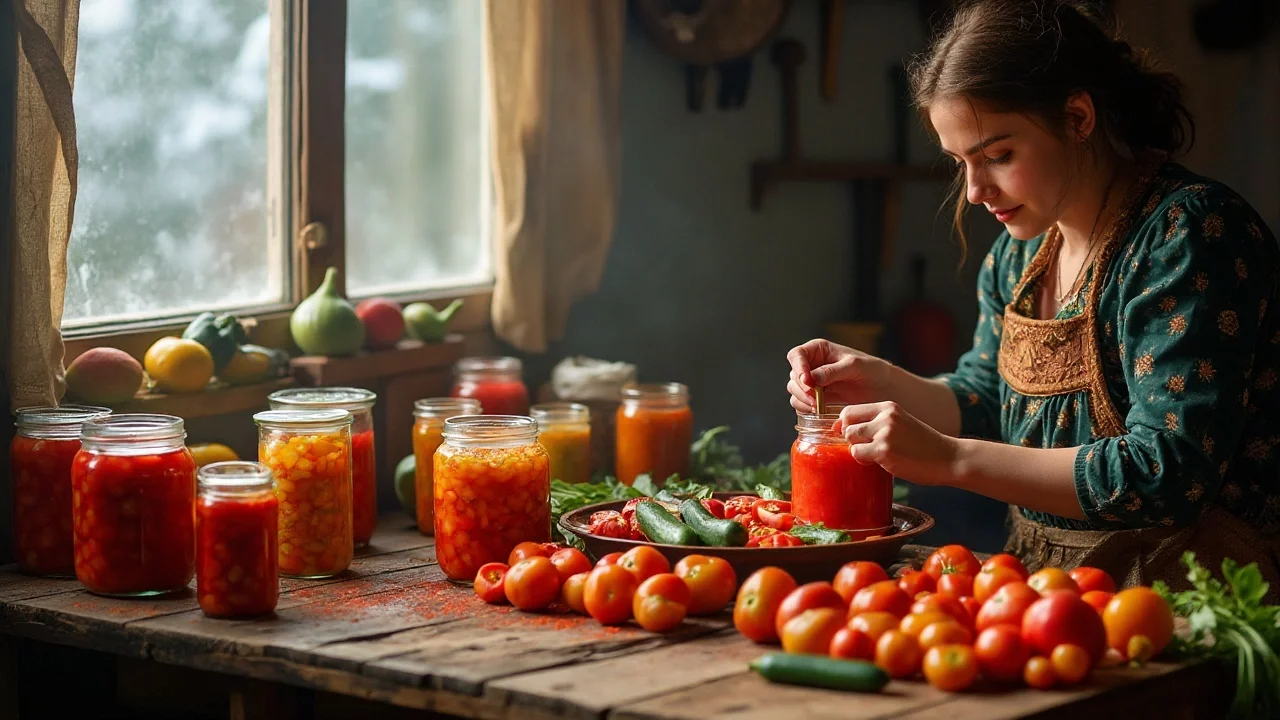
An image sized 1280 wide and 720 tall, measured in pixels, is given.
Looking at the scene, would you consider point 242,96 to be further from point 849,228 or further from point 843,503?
point 849,228

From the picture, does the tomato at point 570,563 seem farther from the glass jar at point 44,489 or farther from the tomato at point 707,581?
the glass jar at point 44,489

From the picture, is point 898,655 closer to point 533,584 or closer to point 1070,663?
point 1070,663

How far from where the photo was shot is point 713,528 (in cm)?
211

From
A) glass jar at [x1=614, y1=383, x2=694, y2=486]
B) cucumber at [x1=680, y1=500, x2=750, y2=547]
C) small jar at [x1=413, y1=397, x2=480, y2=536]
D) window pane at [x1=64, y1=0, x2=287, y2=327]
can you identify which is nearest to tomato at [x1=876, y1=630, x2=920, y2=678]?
cucumber at [x1=680, y1=500, x2=750, y2=547]

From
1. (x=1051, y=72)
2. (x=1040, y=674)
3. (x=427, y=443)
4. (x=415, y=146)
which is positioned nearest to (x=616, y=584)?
(x=1040, y=674)

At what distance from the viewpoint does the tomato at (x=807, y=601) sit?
178 centimetres

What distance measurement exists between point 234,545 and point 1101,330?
4.54ft

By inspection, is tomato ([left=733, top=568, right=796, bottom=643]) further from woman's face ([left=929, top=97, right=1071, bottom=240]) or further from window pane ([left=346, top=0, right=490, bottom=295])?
window pane ([left=346, top=0, right=490, bottom=295])

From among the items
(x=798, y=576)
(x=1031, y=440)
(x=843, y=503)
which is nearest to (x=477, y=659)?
(x=798, y=576)

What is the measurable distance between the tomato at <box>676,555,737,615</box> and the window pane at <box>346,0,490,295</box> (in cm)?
165

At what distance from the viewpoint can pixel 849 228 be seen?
501 centimetres

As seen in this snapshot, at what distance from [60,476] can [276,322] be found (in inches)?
35.8

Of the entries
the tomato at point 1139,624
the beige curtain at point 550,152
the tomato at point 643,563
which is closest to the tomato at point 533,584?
the tomato at point 643,563

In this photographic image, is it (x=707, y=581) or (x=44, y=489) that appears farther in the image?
(x=44, y=489)
